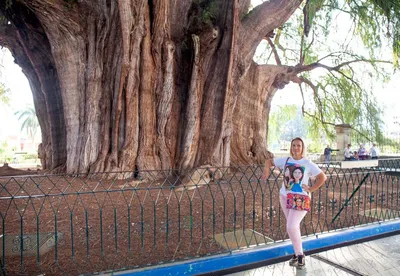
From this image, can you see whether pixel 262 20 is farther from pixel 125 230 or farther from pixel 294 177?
pixel 125 230

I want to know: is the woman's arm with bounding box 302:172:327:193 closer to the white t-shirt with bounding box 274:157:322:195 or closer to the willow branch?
the white t-shirt with bounding box 274:157:322:195

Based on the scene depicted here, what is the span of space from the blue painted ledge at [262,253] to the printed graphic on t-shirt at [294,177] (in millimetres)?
721

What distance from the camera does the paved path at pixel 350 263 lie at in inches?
113

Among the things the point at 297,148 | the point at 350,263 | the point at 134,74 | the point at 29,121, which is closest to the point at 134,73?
the point at 134,74

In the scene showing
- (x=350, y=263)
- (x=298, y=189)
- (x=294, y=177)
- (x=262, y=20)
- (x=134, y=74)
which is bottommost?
(x=350, y=263)

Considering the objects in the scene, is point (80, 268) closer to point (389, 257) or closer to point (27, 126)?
point (389, 257)

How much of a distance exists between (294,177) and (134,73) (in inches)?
161

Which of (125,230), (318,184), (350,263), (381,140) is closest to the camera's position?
(318,184)

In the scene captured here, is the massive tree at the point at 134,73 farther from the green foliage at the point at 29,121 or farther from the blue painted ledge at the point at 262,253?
the green foliage at the point at 29,121

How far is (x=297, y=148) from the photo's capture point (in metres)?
2.94

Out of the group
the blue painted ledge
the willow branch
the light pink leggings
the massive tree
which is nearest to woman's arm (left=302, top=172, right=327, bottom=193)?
the light pink leggings

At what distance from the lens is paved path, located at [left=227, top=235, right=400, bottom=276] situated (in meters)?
2.86

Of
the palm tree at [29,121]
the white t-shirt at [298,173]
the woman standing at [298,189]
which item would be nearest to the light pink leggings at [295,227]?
the woman standing at [298,189]

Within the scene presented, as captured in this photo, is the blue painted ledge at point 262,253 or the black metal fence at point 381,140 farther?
the black metal fence at point 381,140
